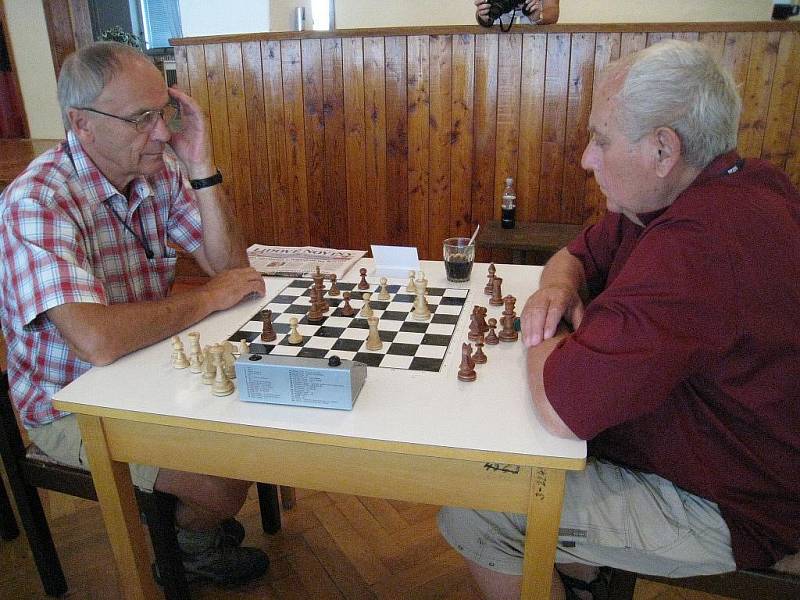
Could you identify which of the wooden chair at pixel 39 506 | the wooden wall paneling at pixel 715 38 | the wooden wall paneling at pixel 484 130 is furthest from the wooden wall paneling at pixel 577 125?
the wooden chair at pixel 39 506

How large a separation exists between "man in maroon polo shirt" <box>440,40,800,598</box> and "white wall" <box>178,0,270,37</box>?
4.08 metres

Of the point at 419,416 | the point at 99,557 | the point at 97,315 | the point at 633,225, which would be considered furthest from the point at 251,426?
the point at 99,557

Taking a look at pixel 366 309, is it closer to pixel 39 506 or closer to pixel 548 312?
pixel 548 312

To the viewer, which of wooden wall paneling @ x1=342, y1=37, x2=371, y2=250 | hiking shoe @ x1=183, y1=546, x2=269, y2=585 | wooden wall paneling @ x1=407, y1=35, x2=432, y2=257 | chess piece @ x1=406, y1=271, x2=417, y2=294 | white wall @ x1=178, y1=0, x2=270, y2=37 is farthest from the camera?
white wall @ x1=178, y1=0, x2=270, y2=37

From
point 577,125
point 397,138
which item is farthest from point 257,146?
point 577,125

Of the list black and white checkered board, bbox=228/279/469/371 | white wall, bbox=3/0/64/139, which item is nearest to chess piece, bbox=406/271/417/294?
black and white checkered board, bbox=228/279/469/371

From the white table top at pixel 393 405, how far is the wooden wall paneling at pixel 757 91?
2.58 meters

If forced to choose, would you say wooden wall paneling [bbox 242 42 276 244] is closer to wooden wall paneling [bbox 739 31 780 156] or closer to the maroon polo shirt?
wooden wall paneling [bbox 739 31 780 156]

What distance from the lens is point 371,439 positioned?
1065 millimetres

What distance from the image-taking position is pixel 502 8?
10.5ft

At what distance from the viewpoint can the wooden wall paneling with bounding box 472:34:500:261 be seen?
3.37 metres

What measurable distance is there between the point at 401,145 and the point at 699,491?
9.33ft

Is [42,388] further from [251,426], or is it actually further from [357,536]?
[357,536]

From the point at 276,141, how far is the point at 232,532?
256 centimetres
